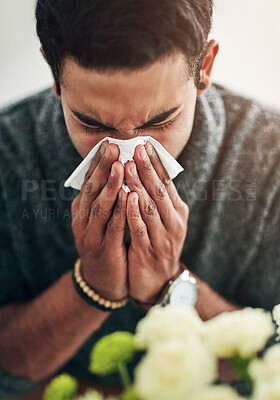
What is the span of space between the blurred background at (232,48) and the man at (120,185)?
14.6 inches

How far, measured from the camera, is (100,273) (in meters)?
0.75

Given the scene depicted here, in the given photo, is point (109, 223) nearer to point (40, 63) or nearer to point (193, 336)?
point (193, 336)

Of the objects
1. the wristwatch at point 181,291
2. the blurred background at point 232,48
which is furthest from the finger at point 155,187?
the blurred background at point 232,48

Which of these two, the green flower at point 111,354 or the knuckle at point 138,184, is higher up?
the green flower at point 111,354

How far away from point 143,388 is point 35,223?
0.74 meters

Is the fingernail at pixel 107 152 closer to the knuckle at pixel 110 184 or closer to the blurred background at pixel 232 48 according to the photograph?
the knuckle at pixel 110 184

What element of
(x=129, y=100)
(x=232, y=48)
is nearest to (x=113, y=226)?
(x=129, y=100)

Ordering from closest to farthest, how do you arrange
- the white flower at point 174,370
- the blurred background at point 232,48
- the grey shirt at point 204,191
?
the white flower at point 174,370
the grey shirt at point 204,191
the blurred background at point 232,48

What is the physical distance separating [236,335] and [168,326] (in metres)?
0.04

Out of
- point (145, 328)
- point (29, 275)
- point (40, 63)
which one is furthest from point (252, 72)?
point (145, 328)

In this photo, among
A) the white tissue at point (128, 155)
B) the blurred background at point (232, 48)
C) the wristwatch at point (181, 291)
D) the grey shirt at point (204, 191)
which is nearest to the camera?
the white tissue at point (128, 155)

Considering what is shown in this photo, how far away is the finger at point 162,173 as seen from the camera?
25.6 inches

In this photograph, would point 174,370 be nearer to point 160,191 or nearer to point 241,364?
point 241,364

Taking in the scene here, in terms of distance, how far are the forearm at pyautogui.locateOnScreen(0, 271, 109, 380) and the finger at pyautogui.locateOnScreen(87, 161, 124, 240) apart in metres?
0.18
